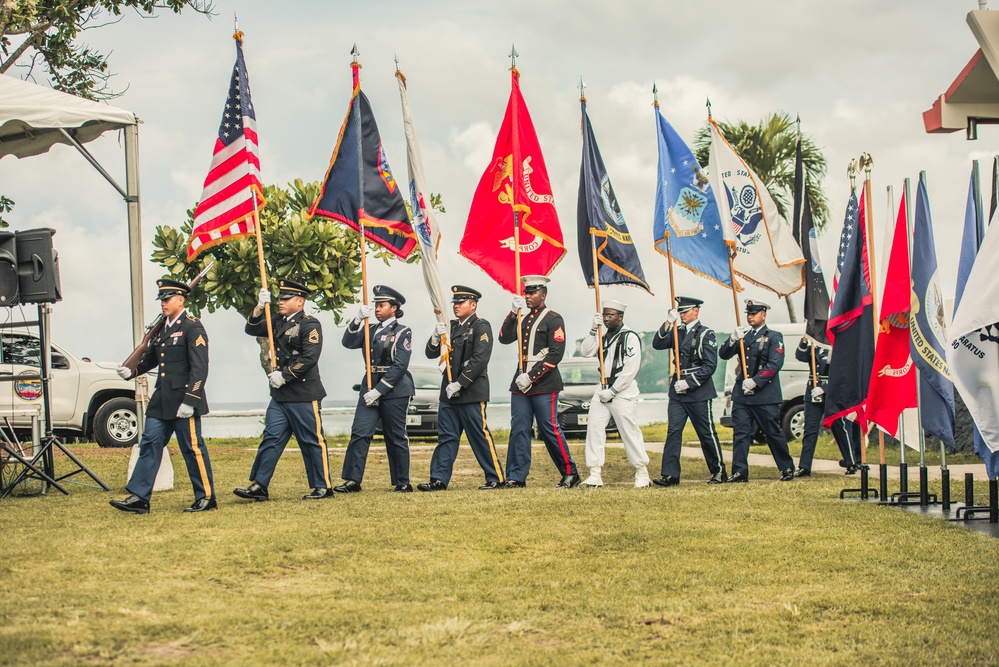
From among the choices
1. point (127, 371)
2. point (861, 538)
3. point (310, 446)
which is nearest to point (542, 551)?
point (861, 538)

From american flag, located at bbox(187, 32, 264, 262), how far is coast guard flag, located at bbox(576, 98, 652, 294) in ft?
11.8

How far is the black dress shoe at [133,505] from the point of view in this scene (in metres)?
8.67

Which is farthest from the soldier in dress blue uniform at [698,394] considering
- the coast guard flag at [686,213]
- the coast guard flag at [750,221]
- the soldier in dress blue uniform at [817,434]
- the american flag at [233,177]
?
the american flag at [233,177]

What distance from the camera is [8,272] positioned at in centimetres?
1008

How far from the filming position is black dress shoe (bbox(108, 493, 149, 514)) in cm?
867

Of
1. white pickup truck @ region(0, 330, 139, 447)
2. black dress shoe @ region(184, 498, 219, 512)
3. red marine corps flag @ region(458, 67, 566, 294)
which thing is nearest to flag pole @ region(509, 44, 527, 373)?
red marine corps flag @ region(458, 67, 566, 294)

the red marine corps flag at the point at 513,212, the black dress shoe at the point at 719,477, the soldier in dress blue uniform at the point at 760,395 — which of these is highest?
the red marine corps flag at the point at 513,212

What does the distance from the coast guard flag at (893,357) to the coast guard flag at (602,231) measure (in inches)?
122

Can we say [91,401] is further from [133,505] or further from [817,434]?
[817,434]

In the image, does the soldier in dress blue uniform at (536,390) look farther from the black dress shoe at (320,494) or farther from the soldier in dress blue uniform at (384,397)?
the black dress shoe at (320,494)

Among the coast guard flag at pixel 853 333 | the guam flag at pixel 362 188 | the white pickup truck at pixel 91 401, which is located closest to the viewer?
the coast guard flag at pixel 853 333

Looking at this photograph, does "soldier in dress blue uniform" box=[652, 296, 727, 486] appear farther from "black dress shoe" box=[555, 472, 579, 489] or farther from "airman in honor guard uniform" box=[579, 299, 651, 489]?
"black dress shoe" box=[555, 472, 579, 489]

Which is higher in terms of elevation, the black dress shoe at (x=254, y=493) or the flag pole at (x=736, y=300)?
the flag pole at (x=736, y=300)

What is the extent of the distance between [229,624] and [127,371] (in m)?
4.76
